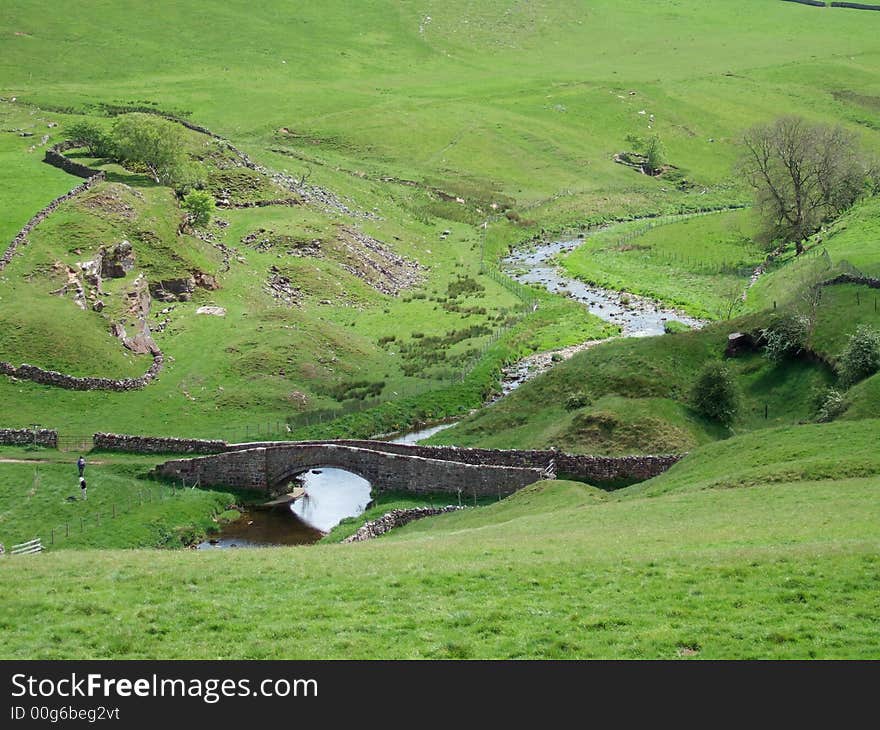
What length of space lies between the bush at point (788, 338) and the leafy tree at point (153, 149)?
67567mm

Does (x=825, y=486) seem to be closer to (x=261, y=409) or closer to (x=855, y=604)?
(x=855, y=604)

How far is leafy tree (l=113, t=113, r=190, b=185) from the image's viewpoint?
392 feet

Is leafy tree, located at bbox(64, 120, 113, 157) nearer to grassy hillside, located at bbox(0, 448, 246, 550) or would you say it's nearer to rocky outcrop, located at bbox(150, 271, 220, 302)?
rocky outcrop, located at bbox(150, 271, 220, 302)

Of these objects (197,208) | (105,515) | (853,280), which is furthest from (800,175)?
(105,515)

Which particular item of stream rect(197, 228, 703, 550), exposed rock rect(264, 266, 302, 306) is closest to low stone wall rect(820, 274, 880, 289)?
stream rect(197, 228, 703, 550)

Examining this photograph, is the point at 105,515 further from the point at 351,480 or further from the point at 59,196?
the point at 59,196

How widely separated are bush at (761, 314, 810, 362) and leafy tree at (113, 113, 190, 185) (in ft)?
222

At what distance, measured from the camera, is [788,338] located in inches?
2817

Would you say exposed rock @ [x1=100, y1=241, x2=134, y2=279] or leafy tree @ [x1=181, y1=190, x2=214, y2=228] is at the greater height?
leafy tree @ [x1=181, y1=190, x2=214, y2=228]
